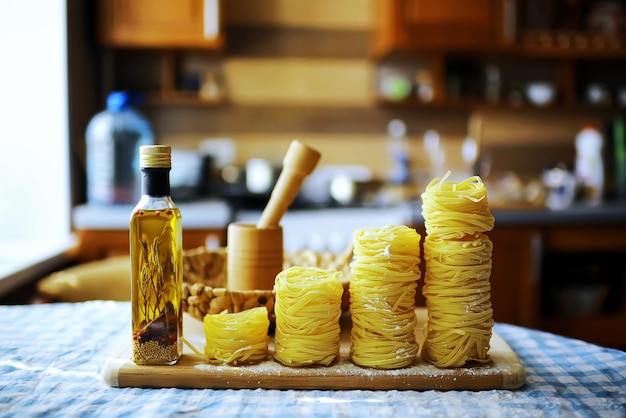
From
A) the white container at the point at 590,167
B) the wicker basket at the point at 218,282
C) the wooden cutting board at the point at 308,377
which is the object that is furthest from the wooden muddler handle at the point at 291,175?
the white container at the point at 590,167

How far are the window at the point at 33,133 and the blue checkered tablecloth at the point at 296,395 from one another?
1.27m

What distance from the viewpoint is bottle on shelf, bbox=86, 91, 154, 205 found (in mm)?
2412

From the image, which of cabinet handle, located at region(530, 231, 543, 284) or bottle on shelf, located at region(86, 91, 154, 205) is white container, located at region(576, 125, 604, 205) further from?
bottle on shelf, located at region(86, 91, 154, 205)

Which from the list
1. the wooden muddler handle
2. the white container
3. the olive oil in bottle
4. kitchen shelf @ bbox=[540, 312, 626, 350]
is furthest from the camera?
the white container

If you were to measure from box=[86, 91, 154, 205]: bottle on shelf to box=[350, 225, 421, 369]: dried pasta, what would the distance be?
74.0 inches

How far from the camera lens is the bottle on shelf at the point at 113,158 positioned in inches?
95.0

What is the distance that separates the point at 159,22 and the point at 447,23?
1.32 m

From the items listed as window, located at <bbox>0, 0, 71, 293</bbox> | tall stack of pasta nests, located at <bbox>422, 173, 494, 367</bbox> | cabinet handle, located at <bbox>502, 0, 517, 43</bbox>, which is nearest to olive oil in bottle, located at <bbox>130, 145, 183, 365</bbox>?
tall stack of pasta nests, located at <bbox>422, 173, 494, 367</bbox>

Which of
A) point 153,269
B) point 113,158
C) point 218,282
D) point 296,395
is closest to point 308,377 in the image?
point 296,395

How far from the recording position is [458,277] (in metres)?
0.73

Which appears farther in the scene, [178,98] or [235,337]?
[178,98]

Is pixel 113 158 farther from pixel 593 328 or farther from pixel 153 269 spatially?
pixel 593 328

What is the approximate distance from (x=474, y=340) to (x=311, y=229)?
5.43 feet

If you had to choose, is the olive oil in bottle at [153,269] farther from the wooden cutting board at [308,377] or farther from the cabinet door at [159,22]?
the cabinet door at [159,22]
